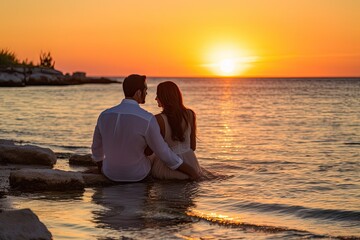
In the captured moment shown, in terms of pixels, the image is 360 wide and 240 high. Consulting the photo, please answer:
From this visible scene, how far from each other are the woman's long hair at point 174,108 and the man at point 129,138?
39 cm

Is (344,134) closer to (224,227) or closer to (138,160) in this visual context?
(138,160)

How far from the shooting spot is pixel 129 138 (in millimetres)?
9586

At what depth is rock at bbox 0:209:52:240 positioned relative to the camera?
230 inches

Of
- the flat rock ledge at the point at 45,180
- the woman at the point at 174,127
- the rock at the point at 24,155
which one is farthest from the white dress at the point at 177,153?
the rock at the point at 24,155

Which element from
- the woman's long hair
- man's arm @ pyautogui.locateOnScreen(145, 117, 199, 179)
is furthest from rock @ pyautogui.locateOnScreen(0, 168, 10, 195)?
the woman's long hair

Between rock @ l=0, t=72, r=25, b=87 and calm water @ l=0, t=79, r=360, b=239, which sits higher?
rock @ l=0, t=72, r=25, b=87

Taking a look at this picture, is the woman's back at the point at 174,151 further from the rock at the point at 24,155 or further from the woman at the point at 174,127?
the rock at the point at 24,155

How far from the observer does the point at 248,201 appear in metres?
9.16

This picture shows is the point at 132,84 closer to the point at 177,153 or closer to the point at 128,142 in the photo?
the point at 128,142

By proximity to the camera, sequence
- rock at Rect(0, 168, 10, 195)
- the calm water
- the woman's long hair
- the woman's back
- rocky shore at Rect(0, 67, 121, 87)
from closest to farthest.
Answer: the calm water
rock at Rect(0, 168, 10, 195)
the woman's long hair
the woman's back
rocky shore at Rect(0, 67, 121, 87)

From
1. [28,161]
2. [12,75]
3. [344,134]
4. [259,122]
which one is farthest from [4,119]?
[12,75]

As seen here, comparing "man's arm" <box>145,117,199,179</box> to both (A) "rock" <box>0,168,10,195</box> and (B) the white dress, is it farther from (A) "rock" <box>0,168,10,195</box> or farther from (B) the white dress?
(A) "rock" <box>0,168,10,195</box>

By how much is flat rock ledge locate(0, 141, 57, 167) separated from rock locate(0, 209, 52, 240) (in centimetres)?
585

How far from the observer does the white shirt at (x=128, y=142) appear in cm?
951
